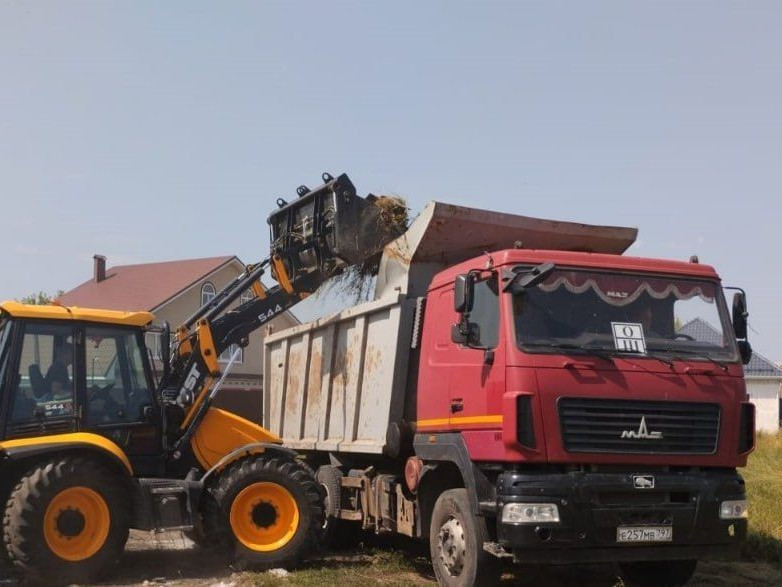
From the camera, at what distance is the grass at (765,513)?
889 cm

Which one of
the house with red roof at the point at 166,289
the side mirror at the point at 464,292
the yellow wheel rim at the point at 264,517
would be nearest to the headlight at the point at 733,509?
the side mirror at the point at 464,292

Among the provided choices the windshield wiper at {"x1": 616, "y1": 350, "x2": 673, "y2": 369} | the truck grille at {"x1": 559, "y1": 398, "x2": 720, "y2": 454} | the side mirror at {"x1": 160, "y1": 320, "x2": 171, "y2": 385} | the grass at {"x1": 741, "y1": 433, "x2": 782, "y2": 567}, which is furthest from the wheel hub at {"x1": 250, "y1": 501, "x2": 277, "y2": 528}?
the grass at {"x1": 741, "y1": 433, "x2": 782, "y2": 567}

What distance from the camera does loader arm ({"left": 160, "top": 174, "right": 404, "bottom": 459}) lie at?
8.89 meters

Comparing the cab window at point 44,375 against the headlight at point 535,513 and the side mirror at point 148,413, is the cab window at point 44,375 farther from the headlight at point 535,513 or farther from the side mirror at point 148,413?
the headlight at point 535,513

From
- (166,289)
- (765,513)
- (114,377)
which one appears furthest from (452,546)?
(166,289)

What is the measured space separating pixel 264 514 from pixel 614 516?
3.71 meters

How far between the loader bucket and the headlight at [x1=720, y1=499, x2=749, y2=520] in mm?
4248

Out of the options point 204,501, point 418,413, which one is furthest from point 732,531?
point 204,501

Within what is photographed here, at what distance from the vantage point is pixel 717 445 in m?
6.22

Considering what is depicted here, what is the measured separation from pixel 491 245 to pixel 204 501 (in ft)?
12.1

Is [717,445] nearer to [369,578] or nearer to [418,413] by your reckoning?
[418,413]

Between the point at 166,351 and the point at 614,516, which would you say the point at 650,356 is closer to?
the point at 614,516

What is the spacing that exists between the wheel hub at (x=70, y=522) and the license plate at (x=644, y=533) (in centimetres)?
464

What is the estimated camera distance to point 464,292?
6.40m
